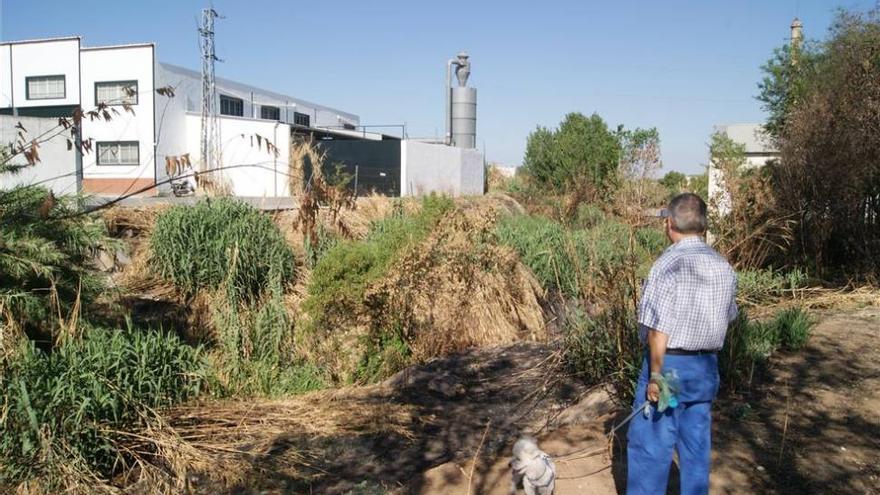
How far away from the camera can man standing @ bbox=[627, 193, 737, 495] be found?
3.28m

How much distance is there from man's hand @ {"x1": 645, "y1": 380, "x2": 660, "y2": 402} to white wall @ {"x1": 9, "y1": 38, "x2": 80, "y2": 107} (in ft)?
123

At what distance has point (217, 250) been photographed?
872 cm

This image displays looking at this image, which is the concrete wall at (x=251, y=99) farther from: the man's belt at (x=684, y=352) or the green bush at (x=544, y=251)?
the man's belt at (x=684, y=352)

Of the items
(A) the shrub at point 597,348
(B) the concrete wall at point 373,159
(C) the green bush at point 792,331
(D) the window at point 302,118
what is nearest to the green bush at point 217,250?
(A) the shrub at point 597,348

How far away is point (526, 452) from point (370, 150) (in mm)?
26690

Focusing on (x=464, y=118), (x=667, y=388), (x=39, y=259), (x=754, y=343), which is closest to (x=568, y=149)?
(x=464, y=118)

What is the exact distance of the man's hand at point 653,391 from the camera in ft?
10.6

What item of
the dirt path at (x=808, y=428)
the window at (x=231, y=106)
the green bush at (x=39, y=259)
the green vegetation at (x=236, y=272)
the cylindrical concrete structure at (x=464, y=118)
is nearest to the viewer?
the dirt path at (x=808, y=428)

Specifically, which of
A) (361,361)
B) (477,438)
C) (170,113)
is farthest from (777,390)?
(170,113)

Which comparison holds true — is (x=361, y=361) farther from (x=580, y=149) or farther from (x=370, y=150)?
(x=370, y=150)

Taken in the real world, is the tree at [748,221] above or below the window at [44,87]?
below

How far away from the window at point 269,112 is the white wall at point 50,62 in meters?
11.2

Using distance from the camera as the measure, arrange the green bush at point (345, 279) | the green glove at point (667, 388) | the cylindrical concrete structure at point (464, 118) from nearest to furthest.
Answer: the green glove at point (667, 388)
the green bush at point (345, 279)
the cylindrical concrete structure at point (464, 118)

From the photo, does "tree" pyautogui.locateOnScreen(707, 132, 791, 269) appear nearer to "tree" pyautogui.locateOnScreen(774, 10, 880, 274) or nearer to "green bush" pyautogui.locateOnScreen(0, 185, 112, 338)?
"tree" pyautogui.locateOnScreen(774, 10, 880, 274)
